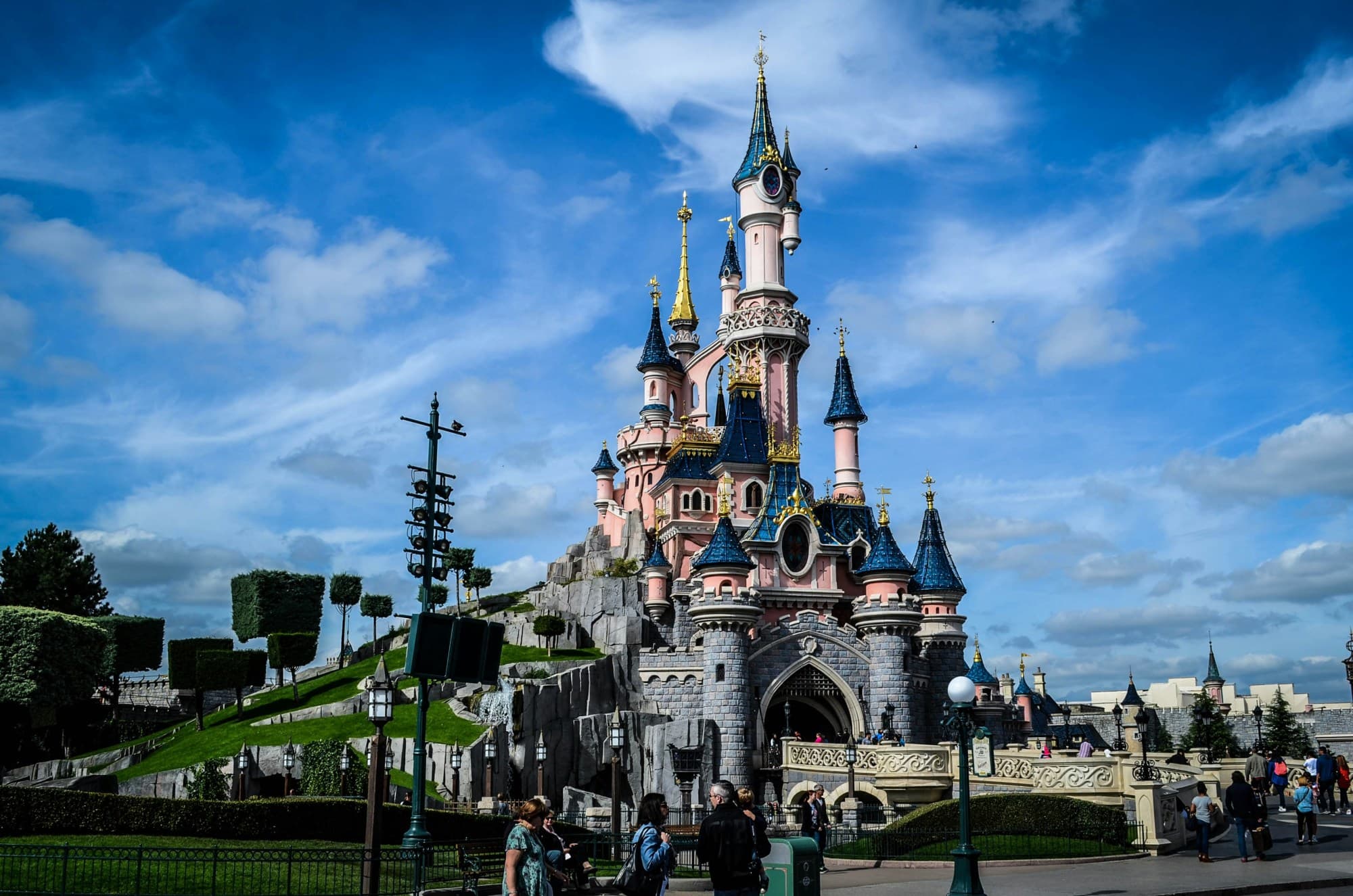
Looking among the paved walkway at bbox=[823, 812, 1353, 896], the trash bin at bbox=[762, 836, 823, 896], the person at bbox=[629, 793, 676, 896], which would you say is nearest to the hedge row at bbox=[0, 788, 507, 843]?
the paved walkway at bbox=[823, 812, 1353, 896]

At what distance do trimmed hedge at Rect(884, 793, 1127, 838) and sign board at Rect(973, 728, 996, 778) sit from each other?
808 cm

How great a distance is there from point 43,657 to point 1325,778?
45.9 meters

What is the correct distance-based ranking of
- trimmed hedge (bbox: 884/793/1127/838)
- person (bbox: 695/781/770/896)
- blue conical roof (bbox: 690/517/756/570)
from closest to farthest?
person (bbox: 695/781/770/896) < trimmed hedge (bbox: 884/793/1127/838) < blue conical roof (bbox: 690/517/756/570)

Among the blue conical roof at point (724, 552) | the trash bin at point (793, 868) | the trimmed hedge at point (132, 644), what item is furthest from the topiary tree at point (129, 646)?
the trash bin at point (793, 868)

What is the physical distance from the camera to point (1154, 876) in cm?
2011

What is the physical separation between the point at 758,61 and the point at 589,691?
39099 millimetres

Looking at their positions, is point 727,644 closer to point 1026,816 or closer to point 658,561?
point 658,561

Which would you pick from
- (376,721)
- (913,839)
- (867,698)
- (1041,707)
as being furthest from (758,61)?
(376,721)

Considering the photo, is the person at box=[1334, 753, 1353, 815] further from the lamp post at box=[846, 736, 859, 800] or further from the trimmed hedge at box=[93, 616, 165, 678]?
the trimmed hedge at box=[93, 616, 165, 678]

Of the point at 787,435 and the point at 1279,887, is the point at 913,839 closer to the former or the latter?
the point at 1279,887

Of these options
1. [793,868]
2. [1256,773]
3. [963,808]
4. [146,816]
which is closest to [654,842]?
[793,868]

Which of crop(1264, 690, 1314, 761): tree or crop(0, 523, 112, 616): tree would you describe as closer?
crop(0, 523, 112, 616): tree

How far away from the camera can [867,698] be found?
5088 cm

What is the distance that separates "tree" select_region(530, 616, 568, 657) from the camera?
55469mm
